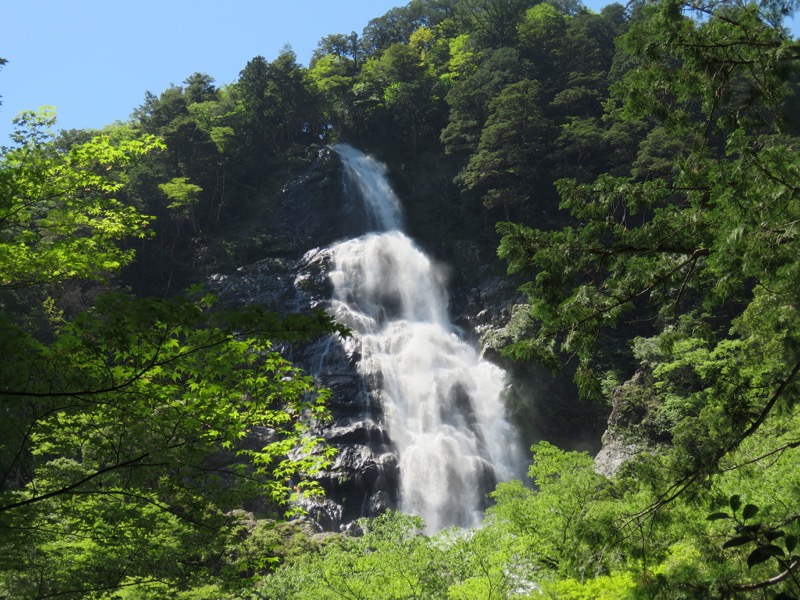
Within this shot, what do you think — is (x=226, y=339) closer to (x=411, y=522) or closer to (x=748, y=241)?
(x=748, y=241)

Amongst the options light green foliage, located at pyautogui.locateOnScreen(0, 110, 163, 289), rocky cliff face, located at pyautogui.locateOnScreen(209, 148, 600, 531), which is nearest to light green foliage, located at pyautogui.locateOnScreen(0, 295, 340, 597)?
light green foliage, located at pyautogui.locateOnScreen(0, 110, 163, 289)

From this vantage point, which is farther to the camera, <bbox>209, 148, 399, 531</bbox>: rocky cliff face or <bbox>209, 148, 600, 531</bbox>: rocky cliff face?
<bbox>209, 148, 600, 531</bbox>: rocky cliff face

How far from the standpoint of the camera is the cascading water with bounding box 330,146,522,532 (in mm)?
23938

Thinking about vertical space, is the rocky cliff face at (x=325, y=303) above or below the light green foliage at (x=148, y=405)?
above

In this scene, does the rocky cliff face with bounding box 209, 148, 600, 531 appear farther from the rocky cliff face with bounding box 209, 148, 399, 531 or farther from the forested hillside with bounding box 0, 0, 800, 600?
the forested hillside with bounding box 0, 0, 800, 600

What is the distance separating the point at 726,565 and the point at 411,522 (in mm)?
8519

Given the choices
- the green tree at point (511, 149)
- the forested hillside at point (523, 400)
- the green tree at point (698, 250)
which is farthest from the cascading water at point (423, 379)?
the green tree at point (698, 250)

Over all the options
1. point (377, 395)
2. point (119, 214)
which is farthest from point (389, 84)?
point (119, 214)

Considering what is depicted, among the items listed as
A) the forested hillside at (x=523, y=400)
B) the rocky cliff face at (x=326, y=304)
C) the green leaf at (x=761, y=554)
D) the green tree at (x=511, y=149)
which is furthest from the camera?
the green tree at (x=511, y=149)

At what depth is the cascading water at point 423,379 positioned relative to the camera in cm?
2394

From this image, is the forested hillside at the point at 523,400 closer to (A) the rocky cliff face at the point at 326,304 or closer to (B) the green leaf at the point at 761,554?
(B) the green leaf at the point at 761,554

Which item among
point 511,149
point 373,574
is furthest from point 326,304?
point 373,574

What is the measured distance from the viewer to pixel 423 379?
27.7 meters

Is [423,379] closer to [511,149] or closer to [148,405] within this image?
[511,149]
